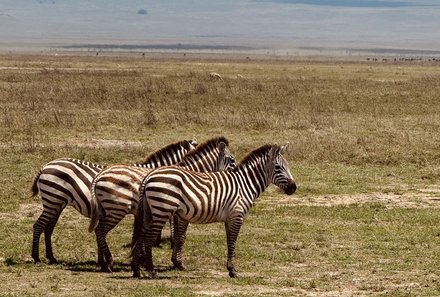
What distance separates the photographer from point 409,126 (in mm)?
29172

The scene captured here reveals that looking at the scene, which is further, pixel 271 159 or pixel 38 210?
pixel 38 210

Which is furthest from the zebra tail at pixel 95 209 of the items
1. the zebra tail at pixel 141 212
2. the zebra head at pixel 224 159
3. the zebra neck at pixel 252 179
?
the zebra head at pixel 224 159

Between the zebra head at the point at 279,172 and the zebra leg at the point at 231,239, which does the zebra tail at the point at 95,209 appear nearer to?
the zebra leg at the point at 231,239

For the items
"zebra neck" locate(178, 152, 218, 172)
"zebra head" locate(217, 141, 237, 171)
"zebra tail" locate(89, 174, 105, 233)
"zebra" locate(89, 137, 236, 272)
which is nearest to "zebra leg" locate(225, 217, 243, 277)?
"zebra" locate(89, 137, 236, 272)

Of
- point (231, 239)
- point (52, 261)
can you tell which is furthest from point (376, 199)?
point (52, 261)

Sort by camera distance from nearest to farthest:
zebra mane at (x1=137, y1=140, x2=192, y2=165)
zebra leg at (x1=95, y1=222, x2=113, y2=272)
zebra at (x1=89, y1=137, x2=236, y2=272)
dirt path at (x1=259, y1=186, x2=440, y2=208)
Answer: zebra at (x1=89, y1=137, x2=236, y2=272), zebra leg at (x1=95, y1=222, x2=113, y2=272), zebra mane at (x1=137, y1=140, x2=192, y2=165), dirt path at (x1=259, y1=186, x2=440, y2=208)

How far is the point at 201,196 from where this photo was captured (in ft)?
38.1

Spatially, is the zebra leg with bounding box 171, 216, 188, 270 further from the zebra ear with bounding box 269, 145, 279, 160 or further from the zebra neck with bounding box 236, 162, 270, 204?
the zebra ear with bounding box 269, 145, 279, 160

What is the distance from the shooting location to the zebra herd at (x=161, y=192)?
11.5 metres

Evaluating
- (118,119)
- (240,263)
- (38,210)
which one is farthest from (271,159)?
(118,119)

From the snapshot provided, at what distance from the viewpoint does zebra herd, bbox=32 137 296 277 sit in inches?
451

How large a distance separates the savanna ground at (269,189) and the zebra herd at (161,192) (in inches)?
18.6

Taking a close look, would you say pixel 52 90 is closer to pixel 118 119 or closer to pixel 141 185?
pixel 118 119

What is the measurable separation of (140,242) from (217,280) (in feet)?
3.44
